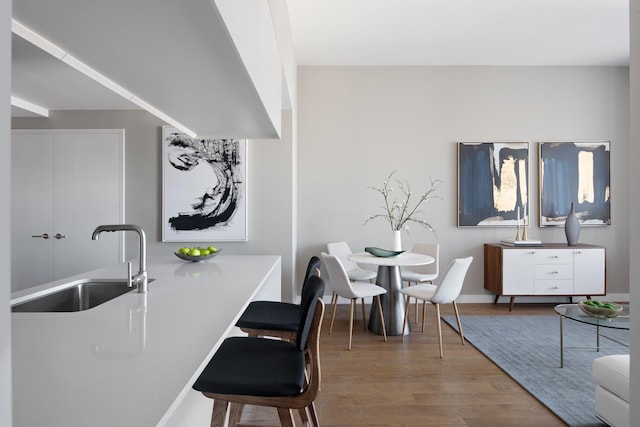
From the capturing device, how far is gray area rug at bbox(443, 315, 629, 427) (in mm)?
2543

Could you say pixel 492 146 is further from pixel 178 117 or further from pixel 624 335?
pixel 178 117

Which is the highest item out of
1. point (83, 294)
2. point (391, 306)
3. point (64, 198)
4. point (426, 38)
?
point (426, 38)

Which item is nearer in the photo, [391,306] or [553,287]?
[391,306]

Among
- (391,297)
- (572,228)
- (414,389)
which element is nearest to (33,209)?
(391,297)

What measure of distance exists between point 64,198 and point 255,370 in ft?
13.9

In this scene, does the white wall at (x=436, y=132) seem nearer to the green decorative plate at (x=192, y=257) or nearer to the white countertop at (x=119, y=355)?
the green decorative plate at (x=192, y=257)

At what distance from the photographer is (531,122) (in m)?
5.27

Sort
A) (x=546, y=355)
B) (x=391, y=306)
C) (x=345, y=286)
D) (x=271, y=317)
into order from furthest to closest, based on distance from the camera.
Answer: (x=391, y=306) < (x=345, y=286) < (x=546, y=355) < (x=271, y=317)

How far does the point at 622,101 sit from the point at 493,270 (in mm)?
2763

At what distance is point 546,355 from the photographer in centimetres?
338

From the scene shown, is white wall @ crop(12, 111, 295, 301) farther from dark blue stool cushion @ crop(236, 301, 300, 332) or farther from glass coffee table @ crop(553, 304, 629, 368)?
glass coffee table @ crop(553, 304, 629, 368)

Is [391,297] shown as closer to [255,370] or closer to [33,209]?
[255,370]

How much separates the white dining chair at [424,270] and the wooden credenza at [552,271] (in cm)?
86

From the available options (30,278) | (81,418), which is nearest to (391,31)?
(81,418)
